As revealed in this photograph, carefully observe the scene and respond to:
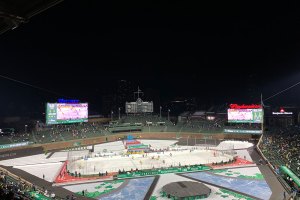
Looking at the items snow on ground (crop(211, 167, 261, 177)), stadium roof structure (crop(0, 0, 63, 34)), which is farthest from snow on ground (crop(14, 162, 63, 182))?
stadium roof structure (crop(0, 0, 63, 34))

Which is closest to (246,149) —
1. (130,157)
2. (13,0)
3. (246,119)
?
(246,119)

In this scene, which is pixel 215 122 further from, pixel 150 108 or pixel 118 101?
pixel 118 101

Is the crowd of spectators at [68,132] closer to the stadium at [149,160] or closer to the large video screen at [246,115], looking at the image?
the stadium at [149,160]

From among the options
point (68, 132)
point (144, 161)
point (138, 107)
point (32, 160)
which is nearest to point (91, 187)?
point (144, 161)

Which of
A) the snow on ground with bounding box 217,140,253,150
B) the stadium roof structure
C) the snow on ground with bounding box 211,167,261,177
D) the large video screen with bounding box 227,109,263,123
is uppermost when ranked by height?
the stadium roof structure

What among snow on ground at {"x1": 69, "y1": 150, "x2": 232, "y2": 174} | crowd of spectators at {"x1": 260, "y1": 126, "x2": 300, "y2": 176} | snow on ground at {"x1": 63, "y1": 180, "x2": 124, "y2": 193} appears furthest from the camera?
snow on ground at {"x1": 69, "y1": 150, "x2": 232, "y2": 174}

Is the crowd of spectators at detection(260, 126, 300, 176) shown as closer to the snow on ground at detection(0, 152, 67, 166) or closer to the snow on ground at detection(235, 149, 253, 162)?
the snow on ground at detection(235, 149, 253, 162)

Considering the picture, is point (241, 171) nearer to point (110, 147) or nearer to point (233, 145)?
point (233, 145)
